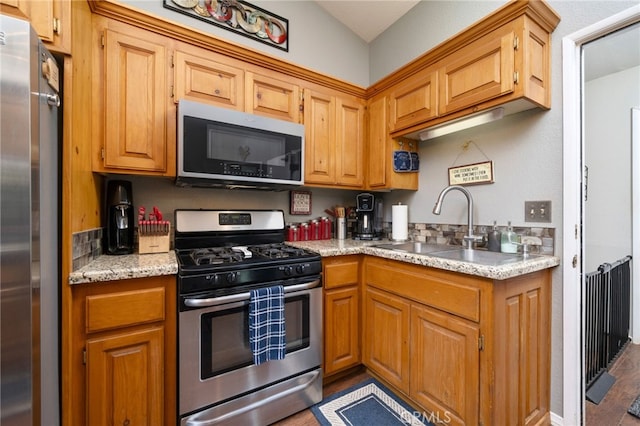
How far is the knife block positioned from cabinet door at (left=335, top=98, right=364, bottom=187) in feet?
4.27

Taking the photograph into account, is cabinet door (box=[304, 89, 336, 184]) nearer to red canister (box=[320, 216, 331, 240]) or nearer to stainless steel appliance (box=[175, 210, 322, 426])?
red canister (box=[320, 216, 331, 240])

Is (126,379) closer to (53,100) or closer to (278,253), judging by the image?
(278,253)

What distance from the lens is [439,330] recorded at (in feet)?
4.42

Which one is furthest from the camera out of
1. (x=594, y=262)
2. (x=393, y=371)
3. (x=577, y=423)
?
(x=594, y=262)

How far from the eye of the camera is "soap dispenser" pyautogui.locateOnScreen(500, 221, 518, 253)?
1.55m

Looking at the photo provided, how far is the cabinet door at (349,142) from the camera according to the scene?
7.11 ft

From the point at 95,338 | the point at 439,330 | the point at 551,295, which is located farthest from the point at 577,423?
the point at 95,338

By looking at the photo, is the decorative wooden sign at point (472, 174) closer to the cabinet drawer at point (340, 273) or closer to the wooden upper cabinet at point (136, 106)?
the cabinet drawer at point (340, 273)

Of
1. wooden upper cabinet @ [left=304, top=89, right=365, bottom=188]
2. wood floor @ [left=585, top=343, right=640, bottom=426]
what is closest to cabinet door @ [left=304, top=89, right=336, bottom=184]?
wooden upper cabinet @ [left=304, top=89, right=365, bottom=188]

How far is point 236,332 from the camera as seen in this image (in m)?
1.36

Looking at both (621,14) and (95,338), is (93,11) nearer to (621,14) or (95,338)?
(95,338)

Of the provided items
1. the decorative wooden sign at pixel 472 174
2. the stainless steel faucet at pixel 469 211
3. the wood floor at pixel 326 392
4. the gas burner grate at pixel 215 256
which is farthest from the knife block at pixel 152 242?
the decorative wooden sign at pixel 472 174

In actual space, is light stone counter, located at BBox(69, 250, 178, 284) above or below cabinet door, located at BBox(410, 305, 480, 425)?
above

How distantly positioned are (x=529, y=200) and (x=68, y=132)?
2.31 m
